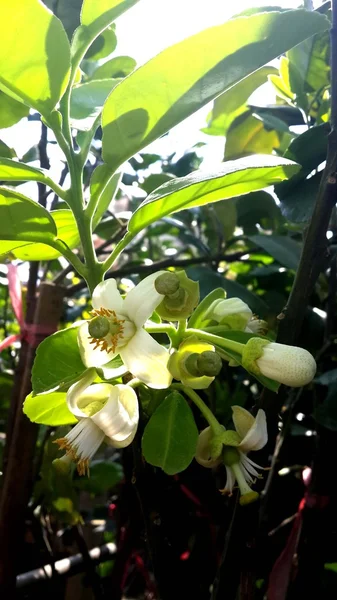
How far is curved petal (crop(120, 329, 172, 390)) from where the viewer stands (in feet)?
1.02

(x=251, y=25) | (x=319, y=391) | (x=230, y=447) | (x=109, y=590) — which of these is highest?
(x=251, y=25)

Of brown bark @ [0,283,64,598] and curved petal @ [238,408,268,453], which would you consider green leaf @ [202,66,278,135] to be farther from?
curved petal @ [238,408,268,453]

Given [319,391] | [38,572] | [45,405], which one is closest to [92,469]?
[38,572]

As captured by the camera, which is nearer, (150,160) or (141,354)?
(141,354)

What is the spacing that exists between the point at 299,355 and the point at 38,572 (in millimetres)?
672

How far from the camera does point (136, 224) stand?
15.5 inches

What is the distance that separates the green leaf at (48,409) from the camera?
1.22 feet

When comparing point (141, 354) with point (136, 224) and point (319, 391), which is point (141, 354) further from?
point (319, 391)

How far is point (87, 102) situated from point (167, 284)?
297mm

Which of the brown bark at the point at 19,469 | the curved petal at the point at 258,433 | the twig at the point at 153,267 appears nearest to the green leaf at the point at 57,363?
the curved petal at the point at 258,433

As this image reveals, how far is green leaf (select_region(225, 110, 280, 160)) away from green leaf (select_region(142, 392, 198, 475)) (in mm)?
579

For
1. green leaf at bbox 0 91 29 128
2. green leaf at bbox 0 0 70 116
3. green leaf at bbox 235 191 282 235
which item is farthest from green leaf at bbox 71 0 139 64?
green leaf at bbox 235 191 282 235

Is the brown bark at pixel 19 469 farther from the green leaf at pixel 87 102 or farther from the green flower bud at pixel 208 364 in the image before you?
the green flower bud at pixel 208 364

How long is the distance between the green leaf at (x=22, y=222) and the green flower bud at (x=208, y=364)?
0.50 ft
